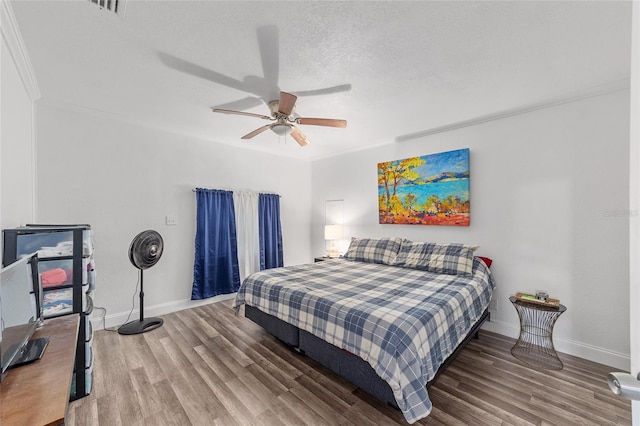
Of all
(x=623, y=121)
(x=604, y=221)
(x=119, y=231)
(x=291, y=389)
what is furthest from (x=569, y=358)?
(x=119, y=231)

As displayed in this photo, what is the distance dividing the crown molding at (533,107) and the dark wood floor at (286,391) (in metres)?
2.53

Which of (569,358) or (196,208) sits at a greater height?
(196,208)

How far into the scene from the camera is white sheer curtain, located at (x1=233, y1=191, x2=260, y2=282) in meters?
4.30

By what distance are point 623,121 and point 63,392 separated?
4.30 meters

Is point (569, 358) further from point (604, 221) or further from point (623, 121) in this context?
point (623, 121)

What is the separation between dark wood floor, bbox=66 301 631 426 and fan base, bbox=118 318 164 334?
0.16 metres

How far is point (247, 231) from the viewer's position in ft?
14.3

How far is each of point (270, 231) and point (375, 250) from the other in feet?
6.19

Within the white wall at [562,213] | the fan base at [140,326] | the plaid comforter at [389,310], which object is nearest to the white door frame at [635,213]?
the plaid comforter at [389,310]

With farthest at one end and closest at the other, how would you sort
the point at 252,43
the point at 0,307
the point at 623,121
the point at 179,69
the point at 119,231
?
1. the point at 119,231
2. the point at 623,121
3. the point at 179,69
4. the point at 252,43
5. the point at 0,307

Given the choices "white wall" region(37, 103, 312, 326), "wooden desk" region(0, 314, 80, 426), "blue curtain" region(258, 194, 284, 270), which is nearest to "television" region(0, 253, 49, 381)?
"wooden desk" region(0, 314, 80, 426)

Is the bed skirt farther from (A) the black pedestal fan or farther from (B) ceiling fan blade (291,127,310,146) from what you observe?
(B) ceiling fan blade (291,127,310,146)

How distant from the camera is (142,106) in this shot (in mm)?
2867

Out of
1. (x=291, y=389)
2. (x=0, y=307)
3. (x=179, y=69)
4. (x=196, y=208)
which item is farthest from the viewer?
(x=196, y=208)
